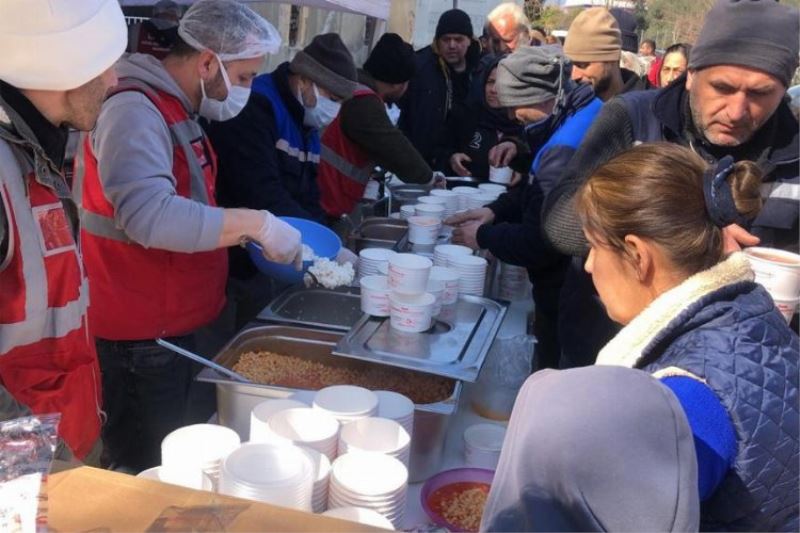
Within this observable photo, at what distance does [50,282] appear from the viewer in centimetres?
137

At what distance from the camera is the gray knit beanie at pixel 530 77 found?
9.14 ft

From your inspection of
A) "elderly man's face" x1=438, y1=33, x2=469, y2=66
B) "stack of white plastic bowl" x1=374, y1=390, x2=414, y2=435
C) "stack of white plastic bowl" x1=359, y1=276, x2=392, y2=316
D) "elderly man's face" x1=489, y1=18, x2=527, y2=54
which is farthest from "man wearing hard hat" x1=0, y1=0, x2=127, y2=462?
"elderly man's face" x1=489, y1=18, x2=527, y2=54

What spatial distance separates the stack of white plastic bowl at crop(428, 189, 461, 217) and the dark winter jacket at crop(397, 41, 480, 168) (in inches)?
59.5

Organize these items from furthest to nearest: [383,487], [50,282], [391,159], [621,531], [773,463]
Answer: [391,159] < [50,282] < [383,487] < [773,463] < [621,531]

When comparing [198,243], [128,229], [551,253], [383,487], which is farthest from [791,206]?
[128,229]

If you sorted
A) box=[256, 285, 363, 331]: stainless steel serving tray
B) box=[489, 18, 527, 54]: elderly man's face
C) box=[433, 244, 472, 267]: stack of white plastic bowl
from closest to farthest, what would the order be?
box=[256, 285, 363, 331]: stainless steel serving tray
box=[433, 244, 472, 267]: stack of white plastic bowl
box=[489, 18, 527, 54]: elderly man's face

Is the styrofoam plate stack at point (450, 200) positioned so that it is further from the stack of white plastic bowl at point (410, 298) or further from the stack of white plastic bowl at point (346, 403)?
the stack of white plastic bowl at point (346, 403)

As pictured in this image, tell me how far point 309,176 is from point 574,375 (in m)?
2.28

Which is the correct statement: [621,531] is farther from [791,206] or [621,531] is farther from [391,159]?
[391,159]

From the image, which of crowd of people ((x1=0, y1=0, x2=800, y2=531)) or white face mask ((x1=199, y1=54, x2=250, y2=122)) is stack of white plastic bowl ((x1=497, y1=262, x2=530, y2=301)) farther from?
white face mask ((x1=199, y1=54, x2=250, y2=122))

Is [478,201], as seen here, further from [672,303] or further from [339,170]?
[672,303]

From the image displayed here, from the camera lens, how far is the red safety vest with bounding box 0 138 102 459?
1.29 metres

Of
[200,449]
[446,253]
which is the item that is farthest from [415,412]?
[446,253]

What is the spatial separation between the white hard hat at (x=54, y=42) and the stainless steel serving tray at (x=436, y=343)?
0.94m
